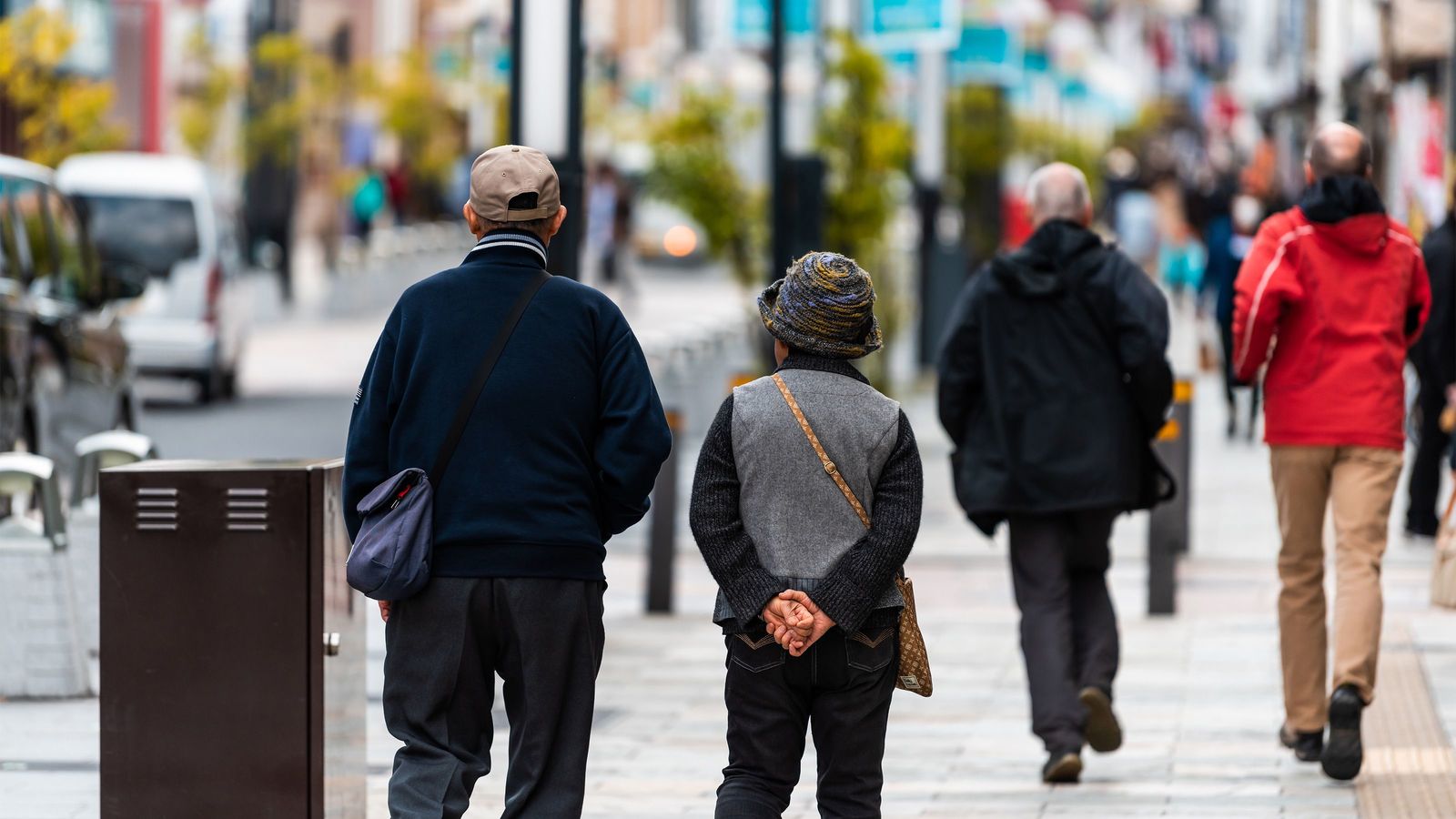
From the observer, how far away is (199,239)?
21.1 meters

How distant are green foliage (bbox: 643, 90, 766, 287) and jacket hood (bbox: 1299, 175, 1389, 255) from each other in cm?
1136

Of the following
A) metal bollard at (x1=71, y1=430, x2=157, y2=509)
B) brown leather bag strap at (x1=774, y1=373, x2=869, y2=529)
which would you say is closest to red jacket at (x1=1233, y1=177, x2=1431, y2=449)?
brown leather bag strap at (x1=774, y1=373, x2=869, y2=529)

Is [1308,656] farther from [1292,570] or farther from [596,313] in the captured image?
[596,313]

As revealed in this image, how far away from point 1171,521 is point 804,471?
6145 millimetres

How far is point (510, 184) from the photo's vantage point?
5336 millimetres

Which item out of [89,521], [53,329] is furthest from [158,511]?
[53,329]

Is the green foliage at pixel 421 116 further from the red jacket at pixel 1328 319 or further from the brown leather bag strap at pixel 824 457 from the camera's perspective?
the brown leather bag strap at pixel 824 457

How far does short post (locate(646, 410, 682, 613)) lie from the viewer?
11.2 meters

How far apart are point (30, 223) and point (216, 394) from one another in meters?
7.83

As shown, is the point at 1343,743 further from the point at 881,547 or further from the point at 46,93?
the point at 46,93

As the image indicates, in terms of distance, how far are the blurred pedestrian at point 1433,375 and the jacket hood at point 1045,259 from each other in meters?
4.29

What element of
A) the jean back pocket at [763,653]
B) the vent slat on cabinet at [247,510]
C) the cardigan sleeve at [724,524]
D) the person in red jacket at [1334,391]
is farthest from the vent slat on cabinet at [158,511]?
the person in red jacket at [1334,391]

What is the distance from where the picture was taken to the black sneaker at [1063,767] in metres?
7.36

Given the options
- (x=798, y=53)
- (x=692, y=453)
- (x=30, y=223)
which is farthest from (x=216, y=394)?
(x=798, y=53)
